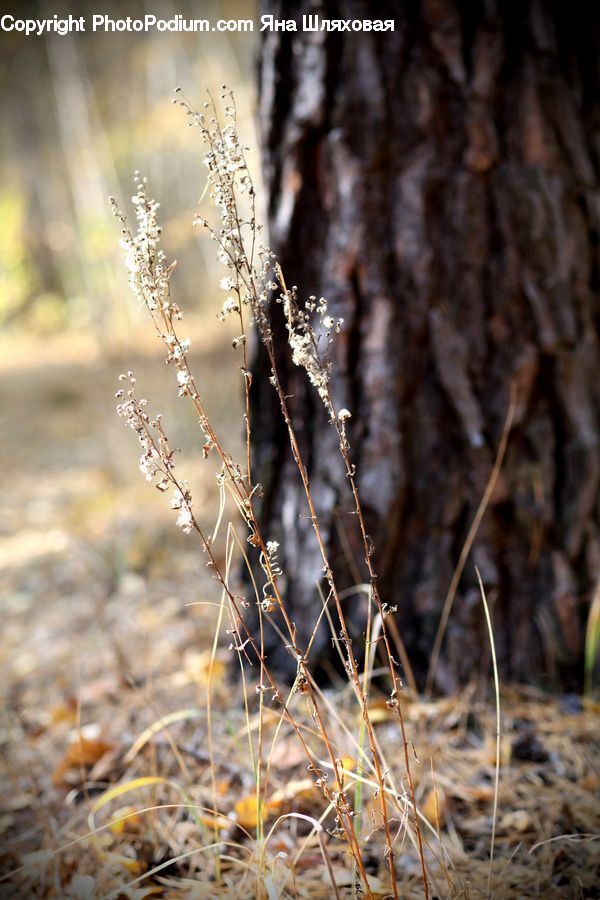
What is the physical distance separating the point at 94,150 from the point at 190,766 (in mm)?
11601

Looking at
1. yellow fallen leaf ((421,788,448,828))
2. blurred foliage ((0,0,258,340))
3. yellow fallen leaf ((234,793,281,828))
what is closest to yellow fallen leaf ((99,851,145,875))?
yellow fallen leaf ((234,793,281,828))

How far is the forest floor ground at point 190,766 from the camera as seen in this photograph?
3.47 feet

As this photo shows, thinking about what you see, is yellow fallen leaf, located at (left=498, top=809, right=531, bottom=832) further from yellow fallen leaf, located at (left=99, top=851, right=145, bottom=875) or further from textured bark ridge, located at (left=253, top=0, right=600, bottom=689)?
yellow fallen leaf, located at (left=99, top=851, right=145, bottom=875)

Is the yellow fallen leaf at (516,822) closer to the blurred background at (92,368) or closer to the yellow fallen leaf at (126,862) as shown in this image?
the yellow fallen leaf at (126,862)

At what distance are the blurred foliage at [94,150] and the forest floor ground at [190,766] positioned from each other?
646 cm

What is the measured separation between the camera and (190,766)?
4.66ft

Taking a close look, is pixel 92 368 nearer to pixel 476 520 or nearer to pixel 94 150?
pixel 94 150

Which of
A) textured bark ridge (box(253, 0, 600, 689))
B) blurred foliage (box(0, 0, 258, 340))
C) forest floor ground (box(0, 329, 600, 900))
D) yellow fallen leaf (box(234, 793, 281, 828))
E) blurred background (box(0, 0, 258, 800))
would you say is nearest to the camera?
forest floor ground (box(0, 329, 600, 900))

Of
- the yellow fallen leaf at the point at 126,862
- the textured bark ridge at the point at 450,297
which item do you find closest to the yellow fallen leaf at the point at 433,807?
the textured bark ridge at the point at 450,297

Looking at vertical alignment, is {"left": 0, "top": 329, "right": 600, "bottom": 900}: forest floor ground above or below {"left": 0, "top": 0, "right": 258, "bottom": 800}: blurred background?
below

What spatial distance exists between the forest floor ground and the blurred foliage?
6.46 meters

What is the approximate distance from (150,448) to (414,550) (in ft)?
3.19

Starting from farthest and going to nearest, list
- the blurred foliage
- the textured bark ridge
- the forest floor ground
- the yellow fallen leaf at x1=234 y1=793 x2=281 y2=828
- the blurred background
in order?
the blurred foliage, the blurred background, the textured bark ridge, the yellow fallen leaf at x1=234 y1=793 x2=281 y2=828, the forest floor ground

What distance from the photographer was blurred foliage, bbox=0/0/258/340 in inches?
375
